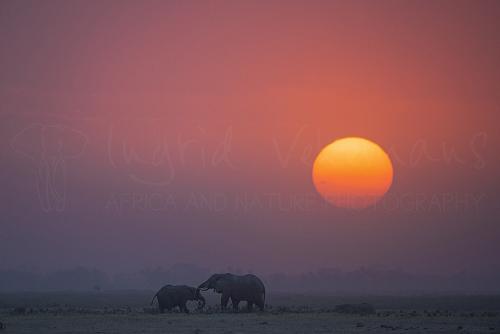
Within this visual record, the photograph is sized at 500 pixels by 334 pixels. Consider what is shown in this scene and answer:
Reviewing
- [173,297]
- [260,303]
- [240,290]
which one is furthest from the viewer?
[260,303]

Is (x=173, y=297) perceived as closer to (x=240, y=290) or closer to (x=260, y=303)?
(x=240, y=290)

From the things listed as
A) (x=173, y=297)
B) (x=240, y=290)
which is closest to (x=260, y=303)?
(x=240, y=290)

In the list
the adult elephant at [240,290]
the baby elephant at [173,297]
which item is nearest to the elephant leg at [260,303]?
the adult elephant at [240,290]

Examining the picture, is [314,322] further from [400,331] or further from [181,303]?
[181,303]

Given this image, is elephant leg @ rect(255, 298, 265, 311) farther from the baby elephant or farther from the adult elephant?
the baby elephant

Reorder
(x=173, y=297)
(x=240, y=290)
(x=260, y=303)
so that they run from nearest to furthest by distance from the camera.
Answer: (x=173, y=297) → (x=240, y=290) → (x=260, y=303)

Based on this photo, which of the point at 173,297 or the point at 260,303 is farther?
the point at 260,303

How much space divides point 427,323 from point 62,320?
2160 centimetres

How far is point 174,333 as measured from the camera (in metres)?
37.2

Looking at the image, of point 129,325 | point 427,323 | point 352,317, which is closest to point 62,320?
point 129,325

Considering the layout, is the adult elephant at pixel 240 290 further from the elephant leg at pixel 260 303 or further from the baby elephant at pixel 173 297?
the baby elephant at pixel 173 297

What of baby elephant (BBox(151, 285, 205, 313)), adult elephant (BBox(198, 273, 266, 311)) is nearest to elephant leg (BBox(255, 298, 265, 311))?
adult elephant (BBox(198, 273, 266, 311))

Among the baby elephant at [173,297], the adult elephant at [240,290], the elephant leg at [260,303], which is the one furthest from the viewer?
the elephant leg at [260,303]

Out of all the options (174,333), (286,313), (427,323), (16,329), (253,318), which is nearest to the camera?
(174,333)
